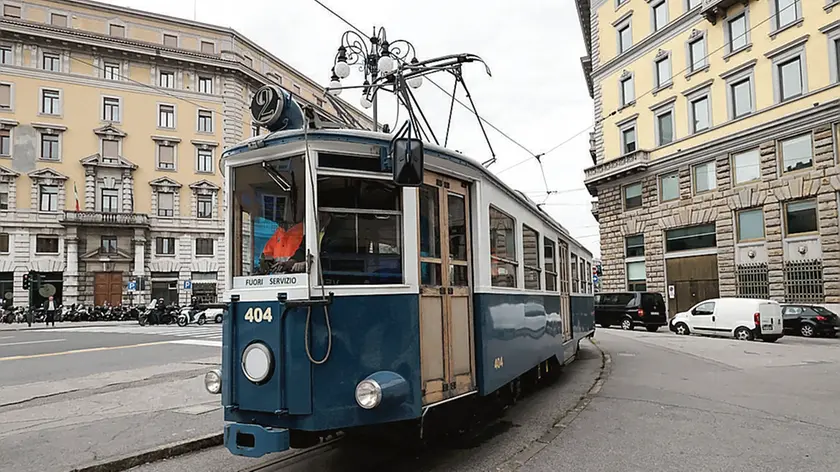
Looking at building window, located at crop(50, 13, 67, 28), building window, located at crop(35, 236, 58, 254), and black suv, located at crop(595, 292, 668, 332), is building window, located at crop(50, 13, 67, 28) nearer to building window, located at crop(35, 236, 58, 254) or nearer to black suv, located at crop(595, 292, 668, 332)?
building window, located at crop(35, 236, 58, 254)

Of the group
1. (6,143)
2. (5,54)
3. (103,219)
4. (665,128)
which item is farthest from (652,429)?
(5,54)

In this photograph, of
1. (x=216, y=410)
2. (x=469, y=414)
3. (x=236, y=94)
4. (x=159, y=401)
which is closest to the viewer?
(x=469, y=414)

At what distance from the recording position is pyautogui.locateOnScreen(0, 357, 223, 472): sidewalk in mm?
6207

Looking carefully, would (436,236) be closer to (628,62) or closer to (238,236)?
(238,236)

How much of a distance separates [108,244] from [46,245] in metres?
3.70

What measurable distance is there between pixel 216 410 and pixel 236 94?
4251 centimetres

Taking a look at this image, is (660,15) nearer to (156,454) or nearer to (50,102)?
(156,454)

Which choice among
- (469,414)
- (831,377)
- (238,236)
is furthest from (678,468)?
(831,377)

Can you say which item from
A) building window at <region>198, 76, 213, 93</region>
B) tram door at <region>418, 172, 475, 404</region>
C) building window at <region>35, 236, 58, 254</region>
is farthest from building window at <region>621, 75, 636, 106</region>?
building window at <region>35, 236, 58, 254</region>

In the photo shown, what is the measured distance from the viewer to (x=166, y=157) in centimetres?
4694

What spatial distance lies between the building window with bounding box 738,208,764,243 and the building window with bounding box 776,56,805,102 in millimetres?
4919

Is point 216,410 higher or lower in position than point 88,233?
lower

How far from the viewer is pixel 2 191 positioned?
42.6 metres

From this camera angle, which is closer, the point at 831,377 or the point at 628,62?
the point at 831,377
